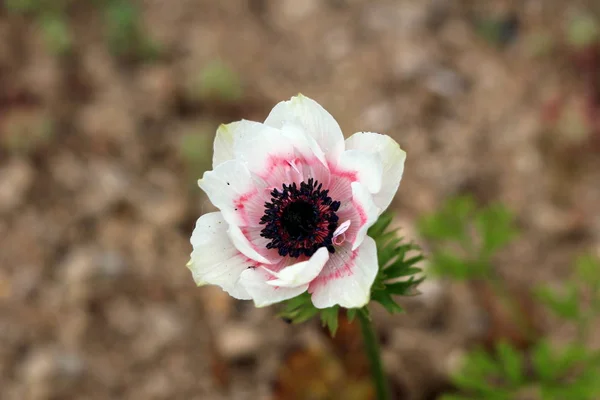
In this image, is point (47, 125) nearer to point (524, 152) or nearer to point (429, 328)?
point (429, 328)

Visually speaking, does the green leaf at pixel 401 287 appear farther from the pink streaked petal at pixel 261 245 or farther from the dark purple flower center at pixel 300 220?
the pink streaked petal at pixel 261 245

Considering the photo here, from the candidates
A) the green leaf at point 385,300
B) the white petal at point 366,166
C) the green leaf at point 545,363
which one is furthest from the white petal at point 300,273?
the green leaf at point 545,363

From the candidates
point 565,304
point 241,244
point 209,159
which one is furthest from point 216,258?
point 209,159

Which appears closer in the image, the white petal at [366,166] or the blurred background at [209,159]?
the white petal at [366,166]

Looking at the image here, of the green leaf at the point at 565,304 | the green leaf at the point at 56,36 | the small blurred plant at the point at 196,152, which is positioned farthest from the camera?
the green leaf at the point at 56,36

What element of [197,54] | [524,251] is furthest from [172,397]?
[197,54]

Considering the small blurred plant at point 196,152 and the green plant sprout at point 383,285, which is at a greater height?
the small blurred plant at point 196,152
